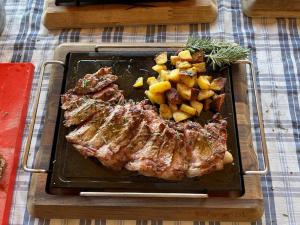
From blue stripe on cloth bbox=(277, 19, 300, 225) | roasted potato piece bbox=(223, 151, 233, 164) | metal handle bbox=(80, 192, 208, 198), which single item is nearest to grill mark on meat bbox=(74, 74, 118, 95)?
metal handle bbox=(80, 192, 208, 198)

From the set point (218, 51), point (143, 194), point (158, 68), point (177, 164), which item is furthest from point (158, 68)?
point (143, 194)

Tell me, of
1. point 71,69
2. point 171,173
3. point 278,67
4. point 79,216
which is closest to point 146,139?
point 171,173

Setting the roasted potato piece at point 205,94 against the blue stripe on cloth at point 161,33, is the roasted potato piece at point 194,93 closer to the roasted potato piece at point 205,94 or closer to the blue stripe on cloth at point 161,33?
the roasted potato piece at point 205,94

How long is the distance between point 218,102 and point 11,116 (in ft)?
3.69

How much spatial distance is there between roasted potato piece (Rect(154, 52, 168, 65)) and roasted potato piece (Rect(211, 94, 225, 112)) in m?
0.35

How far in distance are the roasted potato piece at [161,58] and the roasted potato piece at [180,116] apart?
0.33 m

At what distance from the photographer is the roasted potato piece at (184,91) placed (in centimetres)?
187

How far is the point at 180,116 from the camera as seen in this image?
186 cm

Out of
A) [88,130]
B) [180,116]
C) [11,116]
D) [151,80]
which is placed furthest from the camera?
[11,116]

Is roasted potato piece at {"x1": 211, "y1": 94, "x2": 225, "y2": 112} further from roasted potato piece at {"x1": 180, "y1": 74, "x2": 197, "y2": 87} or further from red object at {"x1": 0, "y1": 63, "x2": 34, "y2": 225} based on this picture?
red object at {"x1": 0, "y1": 63, "x2": 34, "y2": 225}

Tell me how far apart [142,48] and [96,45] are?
0.86ft

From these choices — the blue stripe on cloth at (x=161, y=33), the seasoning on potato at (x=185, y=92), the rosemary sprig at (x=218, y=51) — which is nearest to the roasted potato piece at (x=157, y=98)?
the seasoning on potato at (x=185, y=92)

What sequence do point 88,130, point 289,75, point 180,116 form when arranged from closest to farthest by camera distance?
point 88,130 < point 180,116 < point 289,75

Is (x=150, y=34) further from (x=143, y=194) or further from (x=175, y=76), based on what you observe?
(x=143, y=194)
